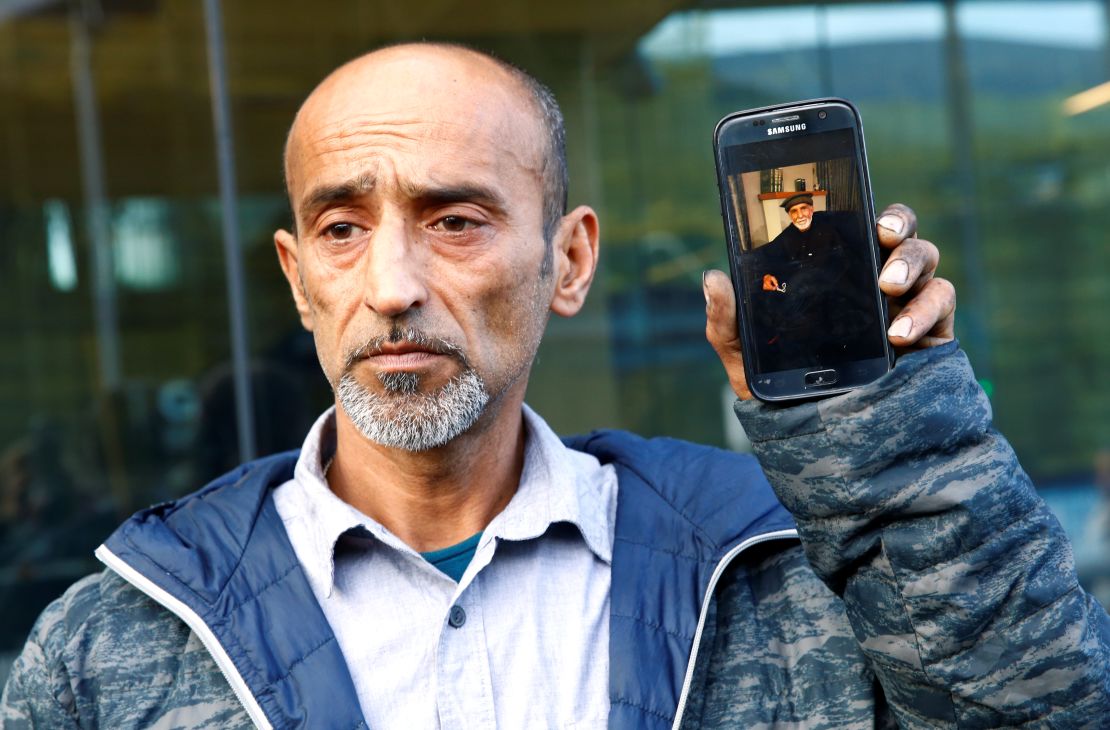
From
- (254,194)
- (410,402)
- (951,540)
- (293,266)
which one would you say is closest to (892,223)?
(951,540)

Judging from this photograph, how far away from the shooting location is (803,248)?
4.25 ft

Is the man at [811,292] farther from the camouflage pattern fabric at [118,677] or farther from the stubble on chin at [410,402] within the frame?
the camouflage pattern fabric at [118,677]

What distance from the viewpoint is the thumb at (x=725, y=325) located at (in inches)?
49.5

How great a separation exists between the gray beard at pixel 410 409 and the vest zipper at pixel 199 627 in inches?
12.3

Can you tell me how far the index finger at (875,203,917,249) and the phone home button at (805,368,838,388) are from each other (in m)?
0.15

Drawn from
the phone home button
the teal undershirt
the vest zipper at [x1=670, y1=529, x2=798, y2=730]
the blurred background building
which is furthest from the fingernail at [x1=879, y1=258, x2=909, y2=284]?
the blurred background building

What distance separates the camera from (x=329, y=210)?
5.17ft

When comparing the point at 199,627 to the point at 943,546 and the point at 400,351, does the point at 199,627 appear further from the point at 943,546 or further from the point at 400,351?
the point at 943,546

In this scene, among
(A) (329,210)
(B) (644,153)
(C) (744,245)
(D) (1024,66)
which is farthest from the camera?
(D) (1024,66)

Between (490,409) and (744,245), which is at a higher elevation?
(744,245)

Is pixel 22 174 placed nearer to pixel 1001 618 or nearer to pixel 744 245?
pixel 744 245

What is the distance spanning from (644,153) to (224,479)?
3544mm

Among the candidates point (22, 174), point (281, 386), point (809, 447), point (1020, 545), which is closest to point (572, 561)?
point (809, 447)

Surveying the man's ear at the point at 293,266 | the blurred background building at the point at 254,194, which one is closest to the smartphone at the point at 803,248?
the man's ear at the point at 293,266
